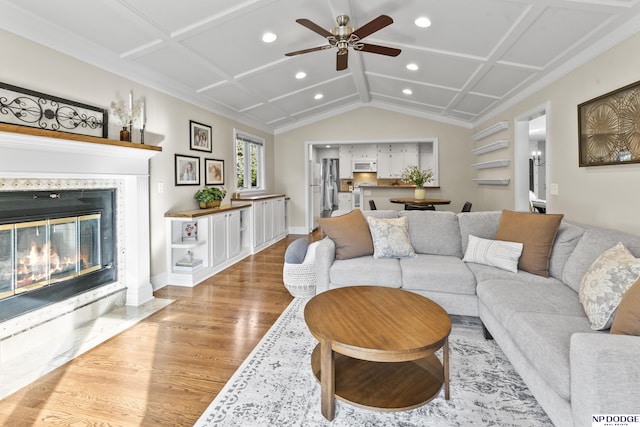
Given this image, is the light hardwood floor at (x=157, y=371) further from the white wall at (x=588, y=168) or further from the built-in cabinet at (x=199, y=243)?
the white wall at (x=588, y=168)

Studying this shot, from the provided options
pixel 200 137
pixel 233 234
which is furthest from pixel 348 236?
pixel 200 137

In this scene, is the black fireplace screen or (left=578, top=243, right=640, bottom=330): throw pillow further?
the black fireplace screen

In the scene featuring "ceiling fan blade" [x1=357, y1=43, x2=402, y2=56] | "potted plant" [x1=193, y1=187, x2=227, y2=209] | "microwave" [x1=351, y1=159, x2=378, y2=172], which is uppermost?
"ceiling fan blade" [x1=357, y1=43, x2=402, y2=56]

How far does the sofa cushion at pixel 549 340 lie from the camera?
1.40m

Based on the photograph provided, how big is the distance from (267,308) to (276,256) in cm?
235

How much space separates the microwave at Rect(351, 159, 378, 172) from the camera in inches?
349

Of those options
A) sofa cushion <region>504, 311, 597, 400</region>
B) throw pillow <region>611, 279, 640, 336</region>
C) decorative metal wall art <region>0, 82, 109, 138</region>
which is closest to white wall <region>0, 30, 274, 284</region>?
decorative metal wall art <region>0, 82, 109, 138</region>

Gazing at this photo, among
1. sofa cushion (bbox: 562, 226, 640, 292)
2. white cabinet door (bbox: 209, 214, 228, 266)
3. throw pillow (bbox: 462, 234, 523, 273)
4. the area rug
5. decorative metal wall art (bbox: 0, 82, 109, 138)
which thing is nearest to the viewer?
the area rug

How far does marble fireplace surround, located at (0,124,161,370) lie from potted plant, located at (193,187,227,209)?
104 centimetres

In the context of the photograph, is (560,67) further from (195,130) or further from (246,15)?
(195,130)

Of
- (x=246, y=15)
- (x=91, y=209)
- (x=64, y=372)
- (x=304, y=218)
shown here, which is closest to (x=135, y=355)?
(x=64, y=372)

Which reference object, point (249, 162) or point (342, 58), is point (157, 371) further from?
point (249, 162)

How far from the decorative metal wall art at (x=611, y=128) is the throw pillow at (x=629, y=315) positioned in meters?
1.56

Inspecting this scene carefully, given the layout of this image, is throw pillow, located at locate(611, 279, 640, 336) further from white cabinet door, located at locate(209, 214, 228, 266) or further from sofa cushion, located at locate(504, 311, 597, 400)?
white cabinet door, located at locate(209, 214, 228, 266)
